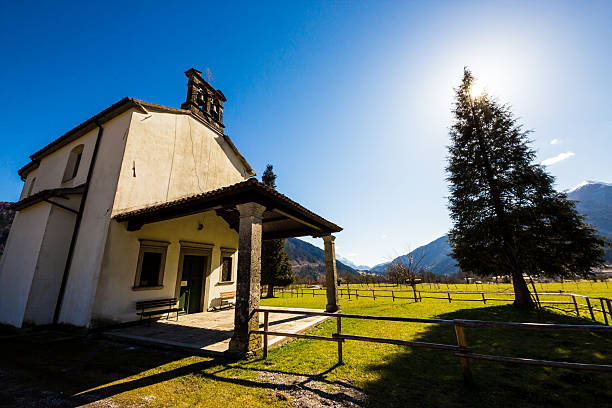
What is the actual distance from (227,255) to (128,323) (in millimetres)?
4805

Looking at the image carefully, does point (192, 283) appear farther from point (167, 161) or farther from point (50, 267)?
point (167, 161)

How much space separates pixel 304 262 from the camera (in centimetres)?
19538

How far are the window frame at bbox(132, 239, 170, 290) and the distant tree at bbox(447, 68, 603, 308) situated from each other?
1540cm

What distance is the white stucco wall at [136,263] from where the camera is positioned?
7.57 m

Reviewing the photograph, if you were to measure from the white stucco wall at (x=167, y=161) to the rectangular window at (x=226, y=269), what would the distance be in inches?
152

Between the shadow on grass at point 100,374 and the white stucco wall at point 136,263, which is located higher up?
the white stucco wall at point 136,263

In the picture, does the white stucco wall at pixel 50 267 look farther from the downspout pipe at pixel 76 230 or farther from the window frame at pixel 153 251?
the window frame at pixel 153 251

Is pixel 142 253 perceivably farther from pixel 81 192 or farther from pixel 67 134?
pixel 67 134

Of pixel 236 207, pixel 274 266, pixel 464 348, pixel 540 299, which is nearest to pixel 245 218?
pixel 236 207

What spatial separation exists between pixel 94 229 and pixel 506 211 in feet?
63.2

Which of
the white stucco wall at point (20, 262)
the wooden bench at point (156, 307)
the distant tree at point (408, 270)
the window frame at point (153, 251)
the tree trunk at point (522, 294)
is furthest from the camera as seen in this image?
the distant tree at point (408, 270)

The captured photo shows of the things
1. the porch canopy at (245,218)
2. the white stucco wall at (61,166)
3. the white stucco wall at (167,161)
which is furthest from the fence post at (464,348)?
the white stucco wall at (61,166)

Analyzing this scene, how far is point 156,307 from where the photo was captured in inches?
342

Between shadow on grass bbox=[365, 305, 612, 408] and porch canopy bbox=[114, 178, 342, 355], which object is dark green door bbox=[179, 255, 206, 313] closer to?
porch canopy bbox=[114, 178, 342, 355]
